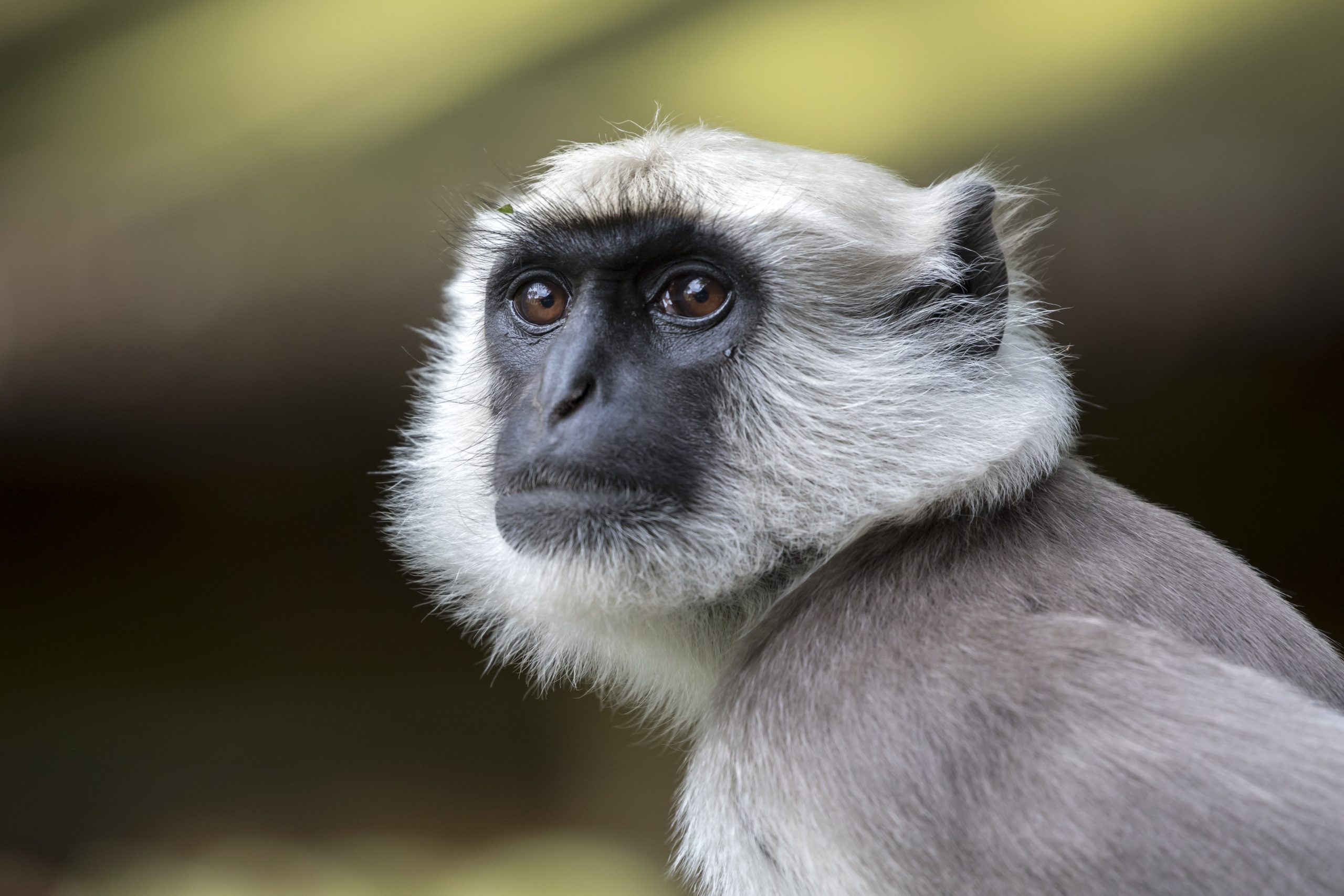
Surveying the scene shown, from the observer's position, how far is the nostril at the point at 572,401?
2436mm

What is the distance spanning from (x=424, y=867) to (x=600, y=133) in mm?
4489

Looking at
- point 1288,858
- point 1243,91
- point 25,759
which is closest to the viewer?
point 1288,858

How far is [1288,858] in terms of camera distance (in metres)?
1.82

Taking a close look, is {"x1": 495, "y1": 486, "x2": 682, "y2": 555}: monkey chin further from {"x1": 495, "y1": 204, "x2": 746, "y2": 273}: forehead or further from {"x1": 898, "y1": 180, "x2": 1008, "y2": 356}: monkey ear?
{"x1": 898, "y1": 180, "x2": 1008, "y2": 356}: monkey ear

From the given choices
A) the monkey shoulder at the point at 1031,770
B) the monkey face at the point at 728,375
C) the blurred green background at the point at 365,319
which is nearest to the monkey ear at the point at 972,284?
the monkey face at the point at 728,375

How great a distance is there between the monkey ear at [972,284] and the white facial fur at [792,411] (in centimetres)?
2

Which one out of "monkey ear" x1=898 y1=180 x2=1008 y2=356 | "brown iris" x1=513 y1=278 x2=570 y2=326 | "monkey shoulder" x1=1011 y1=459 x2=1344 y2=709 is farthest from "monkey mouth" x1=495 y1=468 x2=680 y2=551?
"monkey ear" x1=898 y1=180 x2=1008 y2=356

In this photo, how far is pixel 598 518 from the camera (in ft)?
8.09

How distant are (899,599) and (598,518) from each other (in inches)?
26.7

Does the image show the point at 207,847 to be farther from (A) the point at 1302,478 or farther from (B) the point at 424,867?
(A) the point at 1302,478

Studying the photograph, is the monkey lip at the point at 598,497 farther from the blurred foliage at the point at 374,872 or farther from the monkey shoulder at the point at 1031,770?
the blurred foliage at the point at 374,872

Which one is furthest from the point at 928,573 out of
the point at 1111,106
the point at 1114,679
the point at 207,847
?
the point at 207,847

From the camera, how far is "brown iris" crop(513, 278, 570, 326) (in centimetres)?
287

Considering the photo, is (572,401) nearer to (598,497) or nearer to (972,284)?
(598,497)
